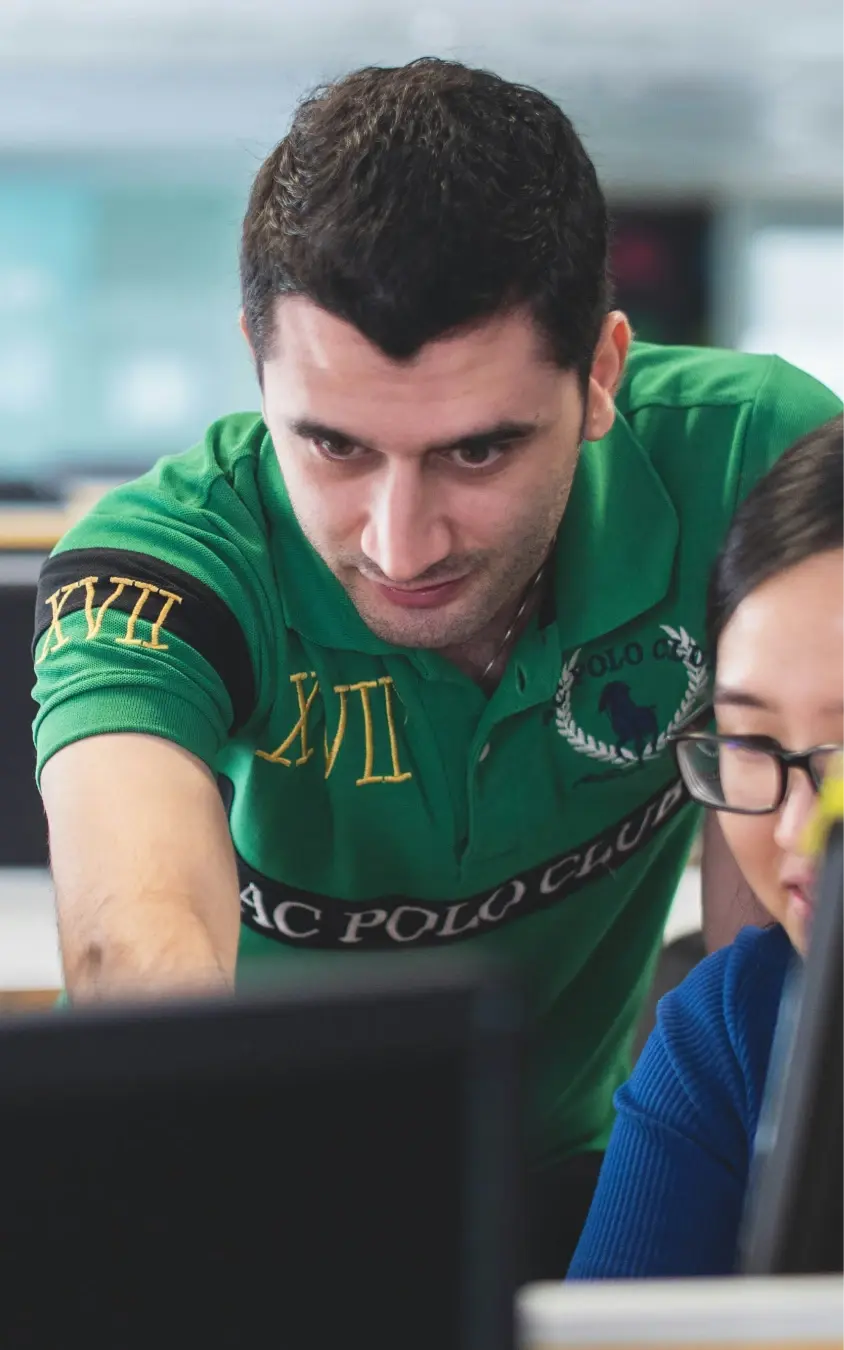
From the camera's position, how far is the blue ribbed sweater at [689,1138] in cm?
88

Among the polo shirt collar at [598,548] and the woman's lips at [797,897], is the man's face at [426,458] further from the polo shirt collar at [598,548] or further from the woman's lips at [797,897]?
the woman's lips at [797,897]

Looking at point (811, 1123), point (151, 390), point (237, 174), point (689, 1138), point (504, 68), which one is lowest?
point (151, 390)

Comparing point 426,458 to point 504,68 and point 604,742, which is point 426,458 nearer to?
point 604,742

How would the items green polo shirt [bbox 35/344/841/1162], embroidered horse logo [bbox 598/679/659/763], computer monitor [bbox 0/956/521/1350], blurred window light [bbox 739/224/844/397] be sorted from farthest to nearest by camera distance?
blurred window light [bbox 739/224/844/397], embroidered horse logo [bbox 598/679/659/763], green polo shirt [bbox 35/344/841/1162], computer monitor [bbox 0/956/521/1350]

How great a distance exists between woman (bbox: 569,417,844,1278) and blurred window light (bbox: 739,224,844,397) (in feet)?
20.9

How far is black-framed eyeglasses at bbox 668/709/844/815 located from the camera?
2.99ft

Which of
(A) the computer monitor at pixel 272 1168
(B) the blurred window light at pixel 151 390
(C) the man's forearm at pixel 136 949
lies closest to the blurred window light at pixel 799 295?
(B) the blurred window light at pixel 151 390

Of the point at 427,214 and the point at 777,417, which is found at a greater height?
the point at 427,214

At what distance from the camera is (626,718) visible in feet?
4.39

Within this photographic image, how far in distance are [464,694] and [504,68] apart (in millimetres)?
5361

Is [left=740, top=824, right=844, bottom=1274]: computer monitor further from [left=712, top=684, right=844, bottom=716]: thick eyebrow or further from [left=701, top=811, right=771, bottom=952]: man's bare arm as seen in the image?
[left=701, top=811, right=771, bottom=952]: man's bare arm

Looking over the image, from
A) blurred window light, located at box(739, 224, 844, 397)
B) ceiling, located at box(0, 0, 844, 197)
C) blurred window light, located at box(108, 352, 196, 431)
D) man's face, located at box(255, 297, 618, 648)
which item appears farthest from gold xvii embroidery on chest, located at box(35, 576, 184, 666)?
blurred window light, located at box(739, 224, 844, 397)

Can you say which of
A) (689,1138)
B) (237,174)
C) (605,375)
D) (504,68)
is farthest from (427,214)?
(237,174)

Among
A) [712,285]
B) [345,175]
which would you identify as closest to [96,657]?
[345,175]
